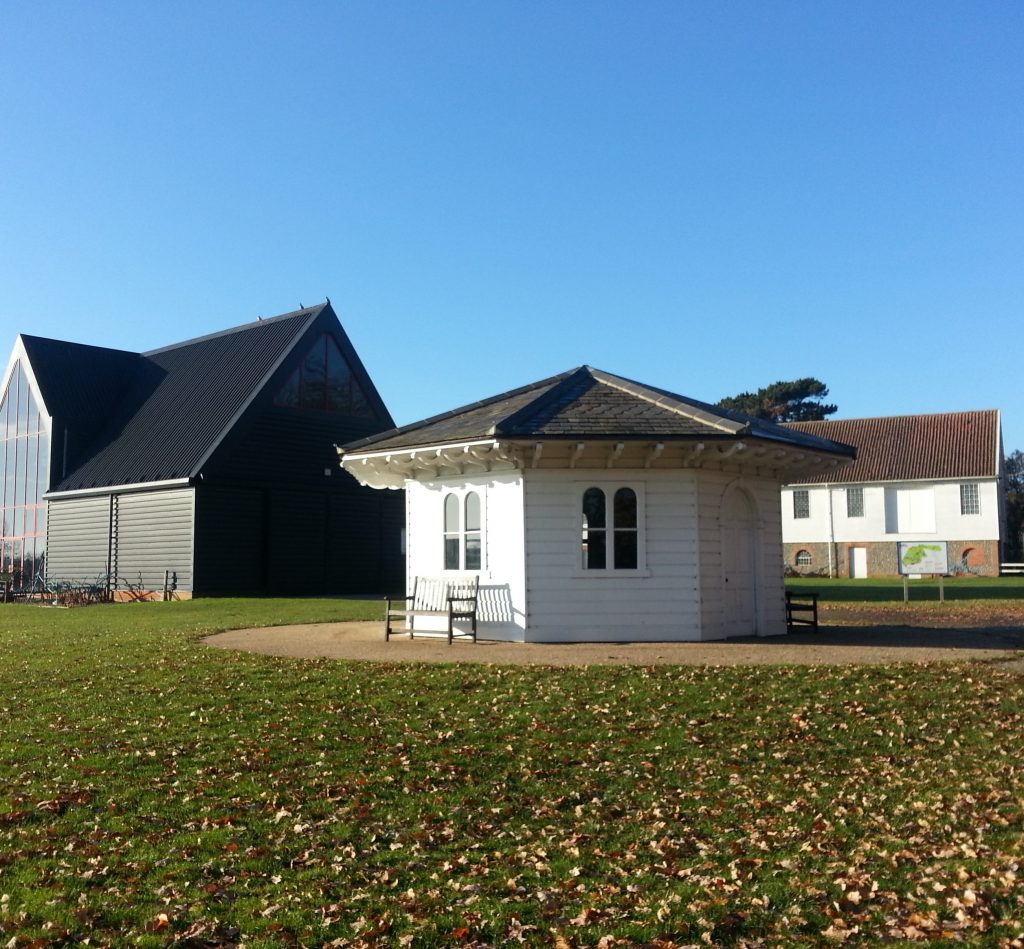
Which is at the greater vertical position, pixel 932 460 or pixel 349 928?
pixel 932 460

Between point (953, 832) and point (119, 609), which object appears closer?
point (953, 832)

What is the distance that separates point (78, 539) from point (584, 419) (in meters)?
28.2

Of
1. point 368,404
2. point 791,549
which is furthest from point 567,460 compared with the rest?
point 791,549

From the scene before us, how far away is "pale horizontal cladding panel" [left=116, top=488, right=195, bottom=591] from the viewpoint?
3481 cm

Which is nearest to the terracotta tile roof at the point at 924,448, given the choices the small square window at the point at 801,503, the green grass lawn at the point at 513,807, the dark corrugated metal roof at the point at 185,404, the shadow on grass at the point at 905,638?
the small square window at the point at 801,503

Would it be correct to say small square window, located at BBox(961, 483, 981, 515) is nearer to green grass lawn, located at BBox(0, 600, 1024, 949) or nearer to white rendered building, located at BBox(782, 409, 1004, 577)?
white rendered building, located at BBox(782, 409, 1004, 577)

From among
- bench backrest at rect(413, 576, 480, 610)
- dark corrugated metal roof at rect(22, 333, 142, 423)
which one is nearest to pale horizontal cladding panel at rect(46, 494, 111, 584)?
dark corrugated metal roof at rect(22, 333, 142, 423)

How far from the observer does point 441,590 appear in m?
19.6

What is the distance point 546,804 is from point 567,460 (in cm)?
1020

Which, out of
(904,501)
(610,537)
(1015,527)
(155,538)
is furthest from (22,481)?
(1015,527)

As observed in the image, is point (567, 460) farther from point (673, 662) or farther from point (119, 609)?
point (119, 609)

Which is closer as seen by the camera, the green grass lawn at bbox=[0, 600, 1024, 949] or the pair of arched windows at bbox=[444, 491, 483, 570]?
the green grass lawn at bbox=[0, 600, 1024, 949]

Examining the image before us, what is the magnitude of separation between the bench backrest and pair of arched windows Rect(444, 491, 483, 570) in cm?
27

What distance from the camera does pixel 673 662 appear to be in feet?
49.3
